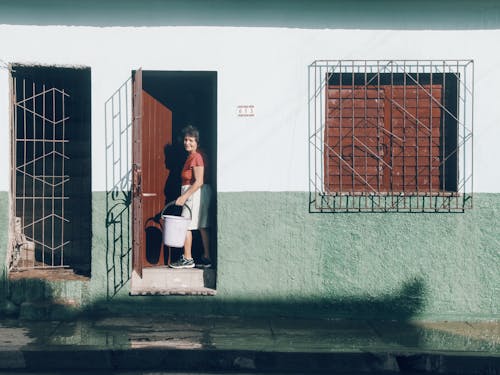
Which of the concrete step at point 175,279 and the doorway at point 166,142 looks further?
the doorway at point 166,142

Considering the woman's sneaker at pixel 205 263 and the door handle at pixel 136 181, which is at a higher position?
the door handle at pixel 136 181

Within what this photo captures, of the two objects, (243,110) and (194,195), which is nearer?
(243,110)

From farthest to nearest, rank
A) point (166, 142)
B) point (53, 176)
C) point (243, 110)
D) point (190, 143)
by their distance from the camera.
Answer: point (166, 142) < point (53, 176) < point (190, 143) < point (243, 110)

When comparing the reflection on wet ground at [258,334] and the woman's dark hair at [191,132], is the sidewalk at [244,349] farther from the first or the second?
the woman's dark hair at [191,132]

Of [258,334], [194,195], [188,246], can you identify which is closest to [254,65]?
[194,195]

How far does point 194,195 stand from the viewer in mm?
8812

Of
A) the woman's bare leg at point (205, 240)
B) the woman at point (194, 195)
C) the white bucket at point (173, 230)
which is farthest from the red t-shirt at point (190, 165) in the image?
the woman's bare leg at point (205, 240)

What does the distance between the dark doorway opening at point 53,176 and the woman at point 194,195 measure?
109cm

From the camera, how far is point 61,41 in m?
8.42

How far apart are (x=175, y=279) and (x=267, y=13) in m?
3.02

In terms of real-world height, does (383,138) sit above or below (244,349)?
above

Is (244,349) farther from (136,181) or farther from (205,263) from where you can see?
(136,181)

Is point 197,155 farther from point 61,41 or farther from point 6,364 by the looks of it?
point 6,364

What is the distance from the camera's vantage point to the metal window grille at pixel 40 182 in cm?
889
